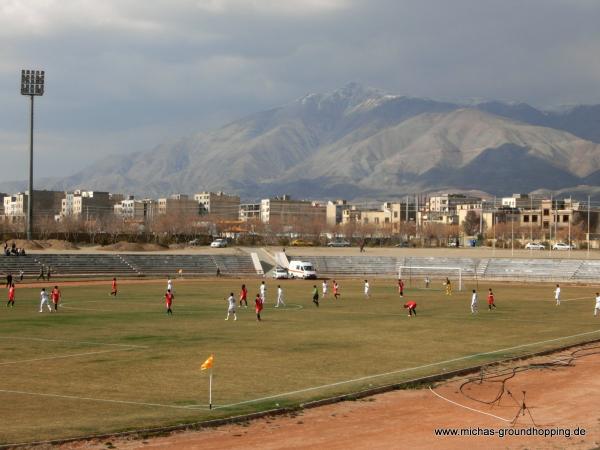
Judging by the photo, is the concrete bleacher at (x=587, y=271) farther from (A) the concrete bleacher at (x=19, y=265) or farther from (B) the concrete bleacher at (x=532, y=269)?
(A) the concrete bleacher at (x=19, y=265)

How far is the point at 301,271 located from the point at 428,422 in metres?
78.9

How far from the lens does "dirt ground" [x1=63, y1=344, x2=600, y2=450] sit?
20.7m

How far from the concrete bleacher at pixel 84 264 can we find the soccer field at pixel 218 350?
3144cm

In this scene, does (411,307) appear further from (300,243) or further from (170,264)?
(300,243)

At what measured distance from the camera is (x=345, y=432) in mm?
21891

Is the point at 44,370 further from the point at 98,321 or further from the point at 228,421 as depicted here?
the point at 98,321

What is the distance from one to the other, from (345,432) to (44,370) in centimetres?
1348

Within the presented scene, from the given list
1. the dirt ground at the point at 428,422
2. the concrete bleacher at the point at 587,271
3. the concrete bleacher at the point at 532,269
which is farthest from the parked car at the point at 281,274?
the dirt ground at the point at 428,422

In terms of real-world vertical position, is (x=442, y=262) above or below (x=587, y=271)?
above

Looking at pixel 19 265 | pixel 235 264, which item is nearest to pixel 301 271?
pixel 235 264

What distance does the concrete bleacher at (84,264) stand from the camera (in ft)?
318

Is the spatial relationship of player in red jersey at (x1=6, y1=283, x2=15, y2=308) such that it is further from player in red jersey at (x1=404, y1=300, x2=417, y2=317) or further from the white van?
the white van

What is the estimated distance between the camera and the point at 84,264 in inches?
3959

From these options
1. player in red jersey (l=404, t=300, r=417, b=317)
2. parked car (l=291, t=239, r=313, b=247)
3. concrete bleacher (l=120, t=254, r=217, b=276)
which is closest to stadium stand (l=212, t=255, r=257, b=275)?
concrete bleacher (l=120, t=254, r=217, b=276)
